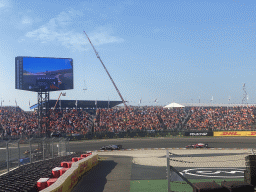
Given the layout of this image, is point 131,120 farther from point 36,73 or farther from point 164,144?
point 36,73

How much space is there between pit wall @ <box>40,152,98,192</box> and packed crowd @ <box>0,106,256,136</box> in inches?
1175

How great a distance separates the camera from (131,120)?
185 feet

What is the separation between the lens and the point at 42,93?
37.5m

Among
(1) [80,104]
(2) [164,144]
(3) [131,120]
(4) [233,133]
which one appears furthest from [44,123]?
(4) [233,133]

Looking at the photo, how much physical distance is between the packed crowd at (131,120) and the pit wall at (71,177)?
1175 inches

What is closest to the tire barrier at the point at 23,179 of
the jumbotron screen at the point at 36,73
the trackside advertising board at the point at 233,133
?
the jumbotron screen at the point at 36,73

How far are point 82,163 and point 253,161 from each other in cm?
928

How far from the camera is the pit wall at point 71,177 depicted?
9461 millimetres

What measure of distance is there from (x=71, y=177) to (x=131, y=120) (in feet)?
146

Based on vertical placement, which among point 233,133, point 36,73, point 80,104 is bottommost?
point 233,133

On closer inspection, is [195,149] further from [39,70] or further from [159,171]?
[39,70]

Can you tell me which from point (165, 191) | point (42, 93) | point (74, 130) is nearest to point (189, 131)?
point (74, 130)

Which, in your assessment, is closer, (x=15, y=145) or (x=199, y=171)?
(x=15, y=145)

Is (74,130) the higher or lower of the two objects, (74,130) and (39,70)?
the lower
